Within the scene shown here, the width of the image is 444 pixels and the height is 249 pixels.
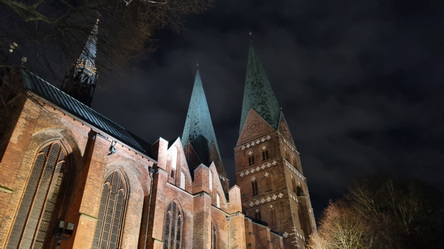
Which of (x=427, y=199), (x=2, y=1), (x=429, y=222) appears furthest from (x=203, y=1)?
(x=427, y=199)

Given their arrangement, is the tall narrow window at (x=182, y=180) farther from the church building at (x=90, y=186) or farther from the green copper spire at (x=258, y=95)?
the green copper spire at (x=258, y=95)

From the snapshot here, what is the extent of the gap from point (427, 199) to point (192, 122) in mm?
24416

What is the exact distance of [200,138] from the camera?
35.4 meters

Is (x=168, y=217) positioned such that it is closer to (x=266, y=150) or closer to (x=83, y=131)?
(x=83, y=131)

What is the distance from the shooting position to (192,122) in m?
38.0

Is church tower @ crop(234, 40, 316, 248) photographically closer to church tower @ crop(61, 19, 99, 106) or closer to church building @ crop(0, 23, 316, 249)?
church building @ crop(0, 23, 316, 249)

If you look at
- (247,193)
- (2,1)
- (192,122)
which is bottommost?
(2,1)

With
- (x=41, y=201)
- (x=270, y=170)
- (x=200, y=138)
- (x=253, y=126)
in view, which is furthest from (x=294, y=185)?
(x=41, y=201)

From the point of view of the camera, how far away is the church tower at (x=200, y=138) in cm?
3366

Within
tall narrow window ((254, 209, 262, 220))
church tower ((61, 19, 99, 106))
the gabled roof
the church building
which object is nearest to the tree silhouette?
the church building

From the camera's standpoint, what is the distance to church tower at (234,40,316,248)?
3272 cm

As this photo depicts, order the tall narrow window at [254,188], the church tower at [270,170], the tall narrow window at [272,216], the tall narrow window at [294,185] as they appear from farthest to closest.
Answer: the tall narrow window at [254,188] < the tall narrow window at [294,185] < the tall narrow window at [272,216] < the church tower at [270,170]

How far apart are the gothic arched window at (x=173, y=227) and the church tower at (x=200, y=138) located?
38.8ft

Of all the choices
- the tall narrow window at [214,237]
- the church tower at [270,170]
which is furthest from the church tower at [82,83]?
the church tower at [270,170]
